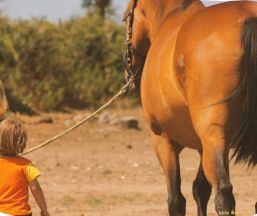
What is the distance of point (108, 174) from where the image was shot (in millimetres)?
12422

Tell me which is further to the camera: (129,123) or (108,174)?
(129,123)

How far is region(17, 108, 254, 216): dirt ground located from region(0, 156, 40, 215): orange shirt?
129 inches

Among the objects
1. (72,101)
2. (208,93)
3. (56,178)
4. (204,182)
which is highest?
(208,93)

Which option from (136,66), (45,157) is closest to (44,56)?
(45,157)

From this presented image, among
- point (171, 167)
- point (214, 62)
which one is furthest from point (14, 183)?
point (171, 167)

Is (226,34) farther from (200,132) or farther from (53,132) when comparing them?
(53,132)

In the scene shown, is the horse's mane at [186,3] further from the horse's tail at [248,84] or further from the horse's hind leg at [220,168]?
the horse's hind leg at [220,168]

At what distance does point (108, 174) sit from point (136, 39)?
15.5 feet

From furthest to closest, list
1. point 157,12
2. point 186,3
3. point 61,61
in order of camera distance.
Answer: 1. point 61,61
2. point 157,12
3. point 186,3

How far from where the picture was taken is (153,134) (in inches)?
278

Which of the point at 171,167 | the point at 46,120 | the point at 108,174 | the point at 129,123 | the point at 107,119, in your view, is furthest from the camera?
the point at 107,119

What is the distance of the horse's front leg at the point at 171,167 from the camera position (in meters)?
6.92

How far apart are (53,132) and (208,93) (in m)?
11.8

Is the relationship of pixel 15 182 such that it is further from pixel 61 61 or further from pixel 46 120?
pixel 61 61
